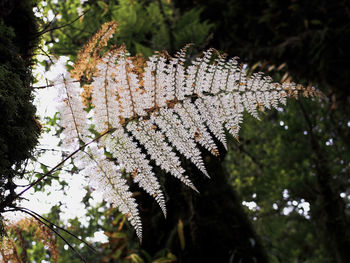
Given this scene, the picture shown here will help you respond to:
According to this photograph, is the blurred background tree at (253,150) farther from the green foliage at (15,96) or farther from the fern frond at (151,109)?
the fern frond at (151,109)

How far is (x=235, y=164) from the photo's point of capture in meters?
4.87

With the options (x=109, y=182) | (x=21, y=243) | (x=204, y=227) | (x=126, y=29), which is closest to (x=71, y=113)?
(x=109, y=182)

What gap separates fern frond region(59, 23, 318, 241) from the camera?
0.66m

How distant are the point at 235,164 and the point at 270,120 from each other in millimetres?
971

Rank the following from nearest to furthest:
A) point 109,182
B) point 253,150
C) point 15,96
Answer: point 109,182
point 15,96
point 253,150

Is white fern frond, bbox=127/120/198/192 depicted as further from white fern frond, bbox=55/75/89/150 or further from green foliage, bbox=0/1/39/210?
green foliage, bbox=0/1/39/210

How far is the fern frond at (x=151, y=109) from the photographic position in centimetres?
66

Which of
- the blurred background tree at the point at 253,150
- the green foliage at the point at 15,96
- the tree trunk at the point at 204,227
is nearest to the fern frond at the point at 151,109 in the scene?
the green foliage at the point at 15,96

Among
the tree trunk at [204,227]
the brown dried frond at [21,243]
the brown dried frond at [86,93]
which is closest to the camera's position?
the brown dried frond at [86,93]

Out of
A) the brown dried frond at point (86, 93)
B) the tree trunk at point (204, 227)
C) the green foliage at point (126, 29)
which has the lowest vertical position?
the tree trunk at point (204, 227)

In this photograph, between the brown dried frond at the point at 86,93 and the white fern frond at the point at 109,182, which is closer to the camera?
the white fern frond at the point at 109,182

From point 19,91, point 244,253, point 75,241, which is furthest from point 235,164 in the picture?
point 19,91

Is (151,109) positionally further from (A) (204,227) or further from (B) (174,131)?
(A) (204,227)

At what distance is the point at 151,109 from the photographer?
2.31ft
